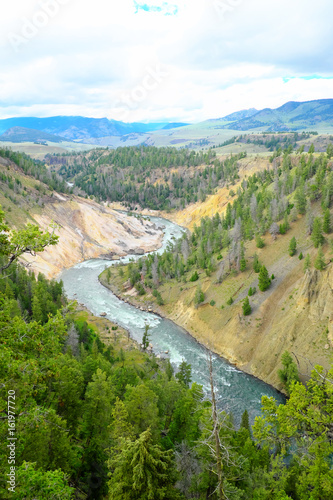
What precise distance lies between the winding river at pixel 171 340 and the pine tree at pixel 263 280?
1561cm

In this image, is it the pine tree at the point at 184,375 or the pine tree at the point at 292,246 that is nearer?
the pine tree at the point at 184,375

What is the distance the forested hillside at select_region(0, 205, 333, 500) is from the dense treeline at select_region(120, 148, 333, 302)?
3788cm

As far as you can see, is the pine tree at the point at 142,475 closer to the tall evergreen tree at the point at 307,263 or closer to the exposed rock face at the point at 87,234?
the tall evergreen tree at the point at 307,263

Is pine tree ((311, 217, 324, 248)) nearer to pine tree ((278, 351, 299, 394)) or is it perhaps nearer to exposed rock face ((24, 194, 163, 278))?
pine tree ((278, 351, 299, 394))

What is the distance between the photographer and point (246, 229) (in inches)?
3068

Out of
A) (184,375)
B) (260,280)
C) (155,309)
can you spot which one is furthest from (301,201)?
(184,375)

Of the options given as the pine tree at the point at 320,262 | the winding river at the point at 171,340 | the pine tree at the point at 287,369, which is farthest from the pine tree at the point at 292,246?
the winding river at the point at 171,340

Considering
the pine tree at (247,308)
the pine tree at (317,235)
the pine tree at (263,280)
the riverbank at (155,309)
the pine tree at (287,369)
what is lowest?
the riverbank at (155,309)

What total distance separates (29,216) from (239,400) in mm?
84061

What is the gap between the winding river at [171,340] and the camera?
4425 cm

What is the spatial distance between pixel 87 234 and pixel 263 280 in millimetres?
73489

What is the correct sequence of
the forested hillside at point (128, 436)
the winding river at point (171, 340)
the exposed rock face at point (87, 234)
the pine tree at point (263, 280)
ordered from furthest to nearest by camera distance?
the exposed rock face at point (87, 234), the pine tree at point (263, 280), the winding river at point (171, 340), the forested hillside at point (128, 436)

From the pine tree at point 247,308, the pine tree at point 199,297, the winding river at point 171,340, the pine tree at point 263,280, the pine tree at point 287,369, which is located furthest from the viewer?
the pine tree at point 199,297

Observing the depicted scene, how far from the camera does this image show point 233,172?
151 metres
